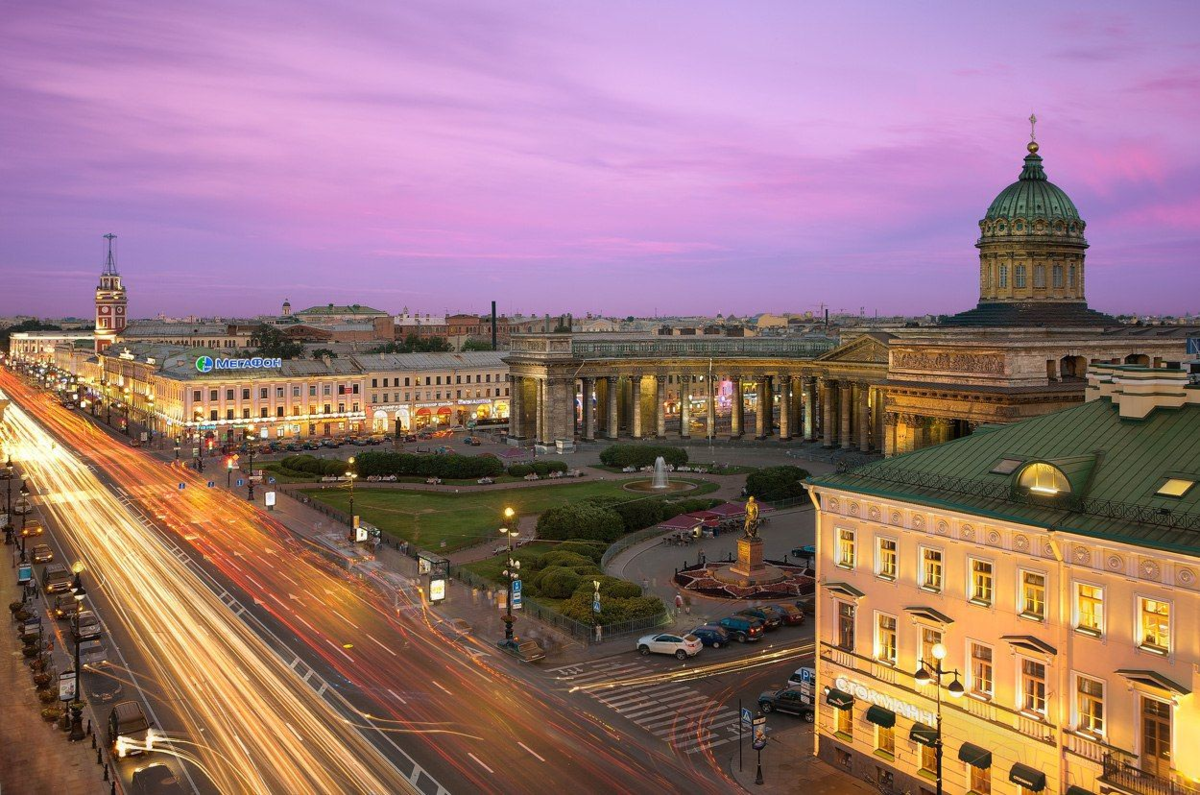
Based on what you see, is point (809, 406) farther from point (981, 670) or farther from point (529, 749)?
point (981, 670)

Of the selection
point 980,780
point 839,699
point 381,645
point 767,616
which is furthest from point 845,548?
point 381,645

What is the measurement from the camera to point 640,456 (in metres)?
107

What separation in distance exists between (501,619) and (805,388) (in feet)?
262

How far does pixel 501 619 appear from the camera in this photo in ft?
175

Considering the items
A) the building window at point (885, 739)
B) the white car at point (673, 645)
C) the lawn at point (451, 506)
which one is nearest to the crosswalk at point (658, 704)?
the white car at point (673, 645)

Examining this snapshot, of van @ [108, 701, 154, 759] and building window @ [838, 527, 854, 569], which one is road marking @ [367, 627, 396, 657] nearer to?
van @ [108, 701, 154, 759]

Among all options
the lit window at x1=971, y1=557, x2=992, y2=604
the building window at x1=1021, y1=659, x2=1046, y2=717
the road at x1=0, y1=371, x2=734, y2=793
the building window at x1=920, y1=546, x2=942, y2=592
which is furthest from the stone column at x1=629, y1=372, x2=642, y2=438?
the building window at x1=1021, y1=659, x2=1046, y2=717

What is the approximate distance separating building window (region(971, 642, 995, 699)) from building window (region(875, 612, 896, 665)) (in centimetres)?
302

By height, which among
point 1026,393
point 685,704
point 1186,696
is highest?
point 1026,393

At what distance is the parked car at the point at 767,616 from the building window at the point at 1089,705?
23.7m

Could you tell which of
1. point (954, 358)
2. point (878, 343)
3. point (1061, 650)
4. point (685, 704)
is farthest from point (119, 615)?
point (878, 343)

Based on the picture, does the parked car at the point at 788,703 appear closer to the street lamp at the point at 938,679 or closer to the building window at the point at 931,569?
the street lamp at the point at 938,679

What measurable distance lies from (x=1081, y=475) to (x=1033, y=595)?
163 inches

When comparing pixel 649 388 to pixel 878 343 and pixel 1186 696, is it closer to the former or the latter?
pixel 878 343
